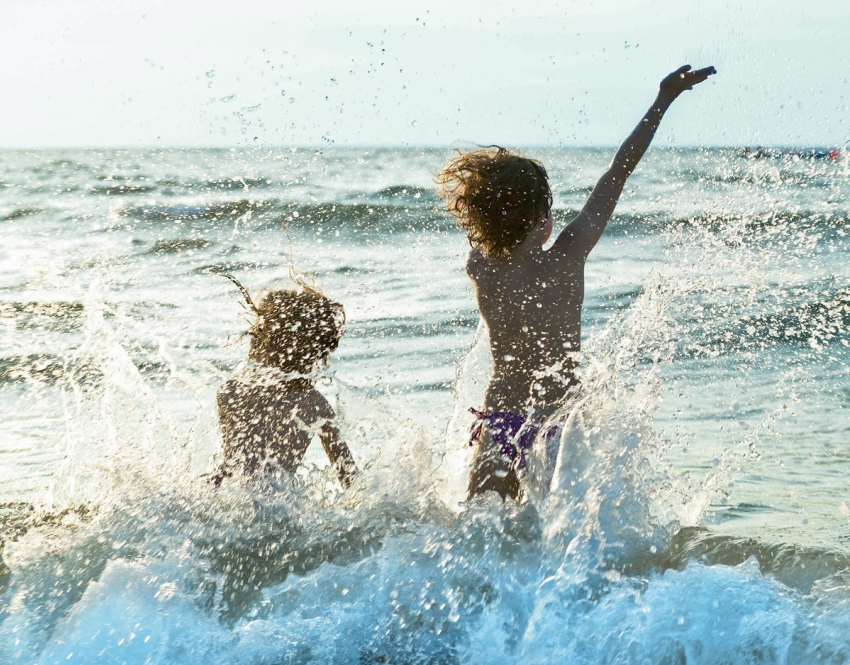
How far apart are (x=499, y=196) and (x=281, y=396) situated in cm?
111

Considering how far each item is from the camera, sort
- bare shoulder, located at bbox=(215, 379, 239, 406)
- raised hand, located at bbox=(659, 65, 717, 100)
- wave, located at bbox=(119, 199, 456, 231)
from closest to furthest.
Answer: raised hand, located at bbox=(659, 65, 717, 100)
bare shoulder, located at bbox=(215, 379, 239, 406)
wave, located at bbox=(119, 199, 456, 231)

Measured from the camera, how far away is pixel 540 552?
113 inches

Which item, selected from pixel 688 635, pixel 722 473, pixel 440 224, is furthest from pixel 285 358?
pixel 440 224

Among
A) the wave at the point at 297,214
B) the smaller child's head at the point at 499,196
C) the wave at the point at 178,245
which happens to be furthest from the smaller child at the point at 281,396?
the wave at the point at 297,214

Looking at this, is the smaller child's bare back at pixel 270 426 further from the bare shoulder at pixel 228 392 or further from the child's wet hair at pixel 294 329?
the child's wet hair at pixel 294 329

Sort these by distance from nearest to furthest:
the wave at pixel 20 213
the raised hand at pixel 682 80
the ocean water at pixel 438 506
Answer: the ocean water at pixel 438 506
the raised hand at pixel 682 80
the wave at pixel 20 213

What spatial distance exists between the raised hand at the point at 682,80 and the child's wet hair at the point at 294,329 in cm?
144

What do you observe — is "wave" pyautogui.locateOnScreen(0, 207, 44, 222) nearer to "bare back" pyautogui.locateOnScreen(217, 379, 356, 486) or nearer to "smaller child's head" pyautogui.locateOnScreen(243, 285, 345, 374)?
"smaller child's head" pyautogui.locateOnScreen(243, 285, 345, 374)

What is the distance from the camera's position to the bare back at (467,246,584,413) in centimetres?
306

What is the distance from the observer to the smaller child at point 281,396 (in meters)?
3.40

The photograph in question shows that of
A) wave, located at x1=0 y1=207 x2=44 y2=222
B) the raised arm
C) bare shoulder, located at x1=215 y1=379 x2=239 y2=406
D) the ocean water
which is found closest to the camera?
the ocean water

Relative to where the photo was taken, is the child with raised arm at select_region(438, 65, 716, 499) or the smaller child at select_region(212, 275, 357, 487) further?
the smaller child at select_region(212, 275, 357, 487)

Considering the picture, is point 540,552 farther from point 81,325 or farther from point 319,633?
point 81,325

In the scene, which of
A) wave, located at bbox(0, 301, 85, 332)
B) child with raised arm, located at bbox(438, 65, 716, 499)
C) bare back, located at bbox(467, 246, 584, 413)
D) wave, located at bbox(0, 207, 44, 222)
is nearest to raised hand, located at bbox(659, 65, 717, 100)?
child with raised arm, located at bbox(438, 65, 716, 499)
